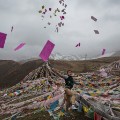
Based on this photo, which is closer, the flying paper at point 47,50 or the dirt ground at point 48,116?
the dirt ground at point 48,116

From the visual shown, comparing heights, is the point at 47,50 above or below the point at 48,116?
above

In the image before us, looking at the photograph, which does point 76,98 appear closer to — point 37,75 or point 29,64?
point 37,75

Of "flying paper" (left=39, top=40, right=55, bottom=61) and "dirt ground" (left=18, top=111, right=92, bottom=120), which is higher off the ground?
"flying paper" (left=39, top=40, right=55, bottom=61)

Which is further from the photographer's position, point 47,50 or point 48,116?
point 47,50

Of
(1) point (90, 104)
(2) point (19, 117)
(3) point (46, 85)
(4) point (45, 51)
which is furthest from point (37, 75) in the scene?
(1) point (90, 104)

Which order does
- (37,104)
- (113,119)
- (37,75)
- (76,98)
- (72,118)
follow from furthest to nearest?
1. (37,75)
2. (37,104)
3. (76,98)
4. (72,118)
5. (113,119)

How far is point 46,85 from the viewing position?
37156mm

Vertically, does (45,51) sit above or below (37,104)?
above

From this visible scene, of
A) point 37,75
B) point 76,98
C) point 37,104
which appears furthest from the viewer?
point 37,75

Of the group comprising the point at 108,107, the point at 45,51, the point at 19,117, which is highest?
the point at 45,51

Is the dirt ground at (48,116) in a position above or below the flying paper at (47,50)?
below

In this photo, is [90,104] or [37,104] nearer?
[90,104]

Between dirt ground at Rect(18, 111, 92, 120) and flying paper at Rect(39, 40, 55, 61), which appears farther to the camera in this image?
flying paper at Rect(39, 40, 55, 61)

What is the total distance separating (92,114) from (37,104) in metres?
7.37
